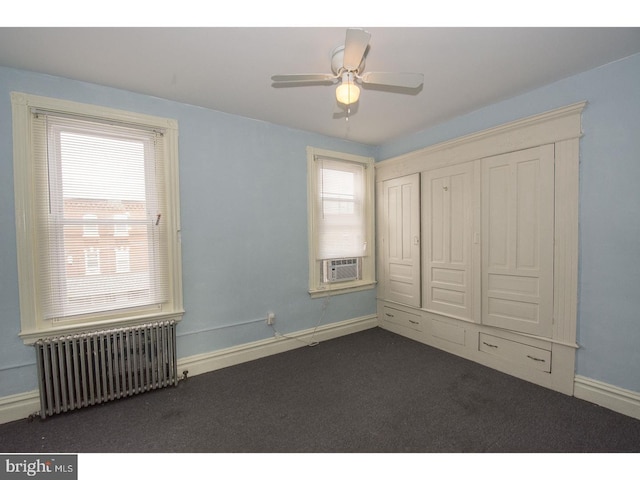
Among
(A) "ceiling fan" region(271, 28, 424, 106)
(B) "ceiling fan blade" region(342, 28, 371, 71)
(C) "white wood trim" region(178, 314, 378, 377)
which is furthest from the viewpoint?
(C) "white wood trim" region(178, 314, 378, 377)

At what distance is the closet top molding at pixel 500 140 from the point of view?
2320mm

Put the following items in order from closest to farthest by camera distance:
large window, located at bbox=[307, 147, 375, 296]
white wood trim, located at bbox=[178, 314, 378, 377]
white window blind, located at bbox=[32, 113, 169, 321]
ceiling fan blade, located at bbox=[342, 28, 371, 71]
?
ceiling fan blade, located at bbox=[342, 28, 371, 71], white window blind, located at bbox=[32, 113, 169, 321], white wood trim, located at bbox=[178, 314, 378, 377], large window, located at bbox=[307, 147, 375, 296]

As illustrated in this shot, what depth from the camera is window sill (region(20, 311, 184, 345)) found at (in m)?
2.13

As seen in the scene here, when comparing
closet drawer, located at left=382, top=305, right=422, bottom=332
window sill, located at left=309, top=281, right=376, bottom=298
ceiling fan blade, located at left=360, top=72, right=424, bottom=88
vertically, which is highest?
ceiling fan blade, located at left=360, top=72, right=424, bottom=88

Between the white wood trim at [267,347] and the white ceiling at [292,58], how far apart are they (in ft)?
8.23

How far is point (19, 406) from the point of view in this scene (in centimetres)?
210

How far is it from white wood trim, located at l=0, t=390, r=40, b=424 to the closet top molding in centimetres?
415

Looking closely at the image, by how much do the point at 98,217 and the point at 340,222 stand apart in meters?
2.59

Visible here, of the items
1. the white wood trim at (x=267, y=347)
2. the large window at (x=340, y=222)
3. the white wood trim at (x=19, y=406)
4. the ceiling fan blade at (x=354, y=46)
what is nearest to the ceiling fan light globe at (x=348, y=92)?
the ceiling fan blade at (x=354, y=46)

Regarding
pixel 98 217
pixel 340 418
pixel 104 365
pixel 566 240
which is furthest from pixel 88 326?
pixel 566 240

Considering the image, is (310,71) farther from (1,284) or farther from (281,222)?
(1,284)

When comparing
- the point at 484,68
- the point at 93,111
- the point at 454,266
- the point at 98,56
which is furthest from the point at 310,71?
the point at 454,266

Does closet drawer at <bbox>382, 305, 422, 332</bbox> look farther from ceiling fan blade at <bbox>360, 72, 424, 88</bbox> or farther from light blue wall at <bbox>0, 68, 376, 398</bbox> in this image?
ceiling fan blade at <bbox>360, 72, 424, 88</bbox>

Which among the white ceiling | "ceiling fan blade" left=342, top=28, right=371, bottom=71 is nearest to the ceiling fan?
"ceiling fan blade" left=342, top=28, right=371, bottom=71
